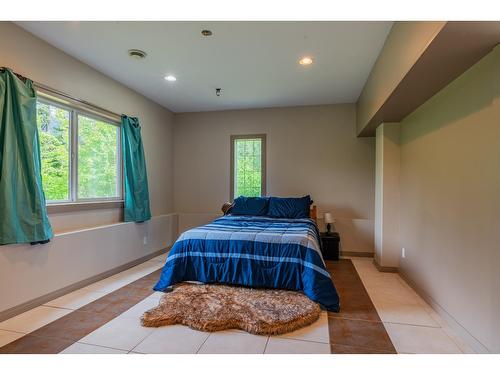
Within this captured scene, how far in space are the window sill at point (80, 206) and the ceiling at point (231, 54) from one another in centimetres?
164

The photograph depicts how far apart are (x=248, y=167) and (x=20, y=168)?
3389 millimetres

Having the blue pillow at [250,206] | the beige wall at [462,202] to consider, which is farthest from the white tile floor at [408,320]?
the blue pillow at [250,206]

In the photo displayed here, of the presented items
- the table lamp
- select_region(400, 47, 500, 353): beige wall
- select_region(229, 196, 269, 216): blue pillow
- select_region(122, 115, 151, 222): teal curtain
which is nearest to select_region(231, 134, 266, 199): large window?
select_region(229, 196, 269, 216): blue pillow

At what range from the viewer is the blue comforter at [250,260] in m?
2.78

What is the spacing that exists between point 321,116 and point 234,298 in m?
3.49

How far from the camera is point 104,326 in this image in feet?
7.24

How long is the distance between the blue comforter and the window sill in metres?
1.22

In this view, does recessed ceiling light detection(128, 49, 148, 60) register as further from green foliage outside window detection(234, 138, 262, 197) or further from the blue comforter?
green foliage outside window detection(234, 138, 262, 197)

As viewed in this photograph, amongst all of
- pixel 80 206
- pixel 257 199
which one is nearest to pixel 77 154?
pixel 80 206

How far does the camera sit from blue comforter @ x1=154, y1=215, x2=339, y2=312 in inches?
110

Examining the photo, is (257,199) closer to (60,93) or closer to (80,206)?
(80,206)

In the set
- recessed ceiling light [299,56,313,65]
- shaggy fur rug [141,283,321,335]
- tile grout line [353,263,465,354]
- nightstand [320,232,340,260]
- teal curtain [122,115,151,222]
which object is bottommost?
tile grout line [353,263,465,354]

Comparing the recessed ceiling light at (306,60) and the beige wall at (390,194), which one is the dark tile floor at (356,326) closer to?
the beige wall at (390,194)
